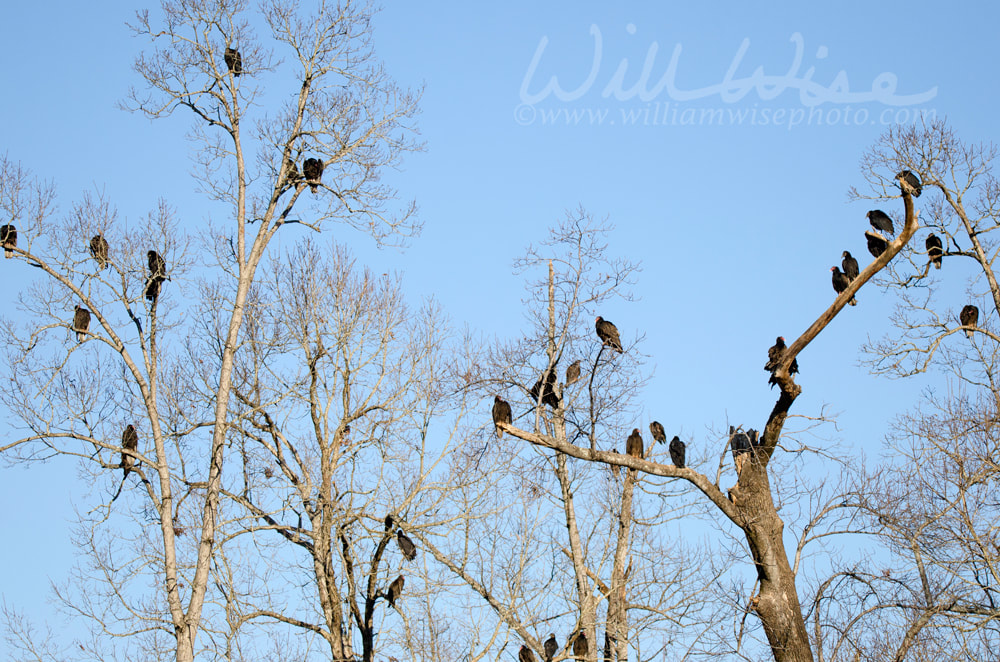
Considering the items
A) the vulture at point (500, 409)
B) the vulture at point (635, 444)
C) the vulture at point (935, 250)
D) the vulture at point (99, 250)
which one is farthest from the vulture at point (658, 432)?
the vulture at point (99, 250)

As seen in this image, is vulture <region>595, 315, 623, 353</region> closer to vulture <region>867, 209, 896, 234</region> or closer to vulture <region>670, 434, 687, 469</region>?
vulture <region>670, 434, 687, 469</region>

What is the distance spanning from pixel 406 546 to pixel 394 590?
560 millimetres

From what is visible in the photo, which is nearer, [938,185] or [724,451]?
[724,451]

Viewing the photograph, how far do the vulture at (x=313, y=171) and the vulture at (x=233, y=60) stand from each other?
1599 millimetres

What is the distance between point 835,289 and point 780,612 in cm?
805

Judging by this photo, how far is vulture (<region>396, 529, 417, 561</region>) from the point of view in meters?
11.6

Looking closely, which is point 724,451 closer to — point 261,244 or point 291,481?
point 291,481

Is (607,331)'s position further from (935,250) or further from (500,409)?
(935,250)

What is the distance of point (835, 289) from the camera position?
15.4m

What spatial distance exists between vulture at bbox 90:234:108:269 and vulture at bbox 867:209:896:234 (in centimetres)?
1167

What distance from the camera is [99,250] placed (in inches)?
460

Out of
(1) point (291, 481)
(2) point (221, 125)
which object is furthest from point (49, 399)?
(2) point (221, 125)

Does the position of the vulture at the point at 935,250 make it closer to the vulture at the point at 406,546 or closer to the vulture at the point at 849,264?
the vulture at the point at 849,264

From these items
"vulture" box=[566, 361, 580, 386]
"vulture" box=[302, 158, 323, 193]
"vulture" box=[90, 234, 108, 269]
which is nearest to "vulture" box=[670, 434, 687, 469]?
"vulture" box=[566, 361, 580, 386]
